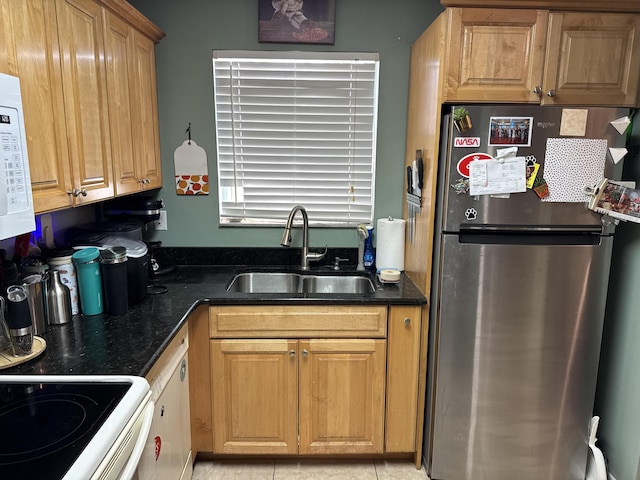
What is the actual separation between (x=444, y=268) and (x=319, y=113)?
1.15 m

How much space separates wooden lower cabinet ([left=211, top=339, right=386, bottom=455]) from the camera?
2143 millimetres

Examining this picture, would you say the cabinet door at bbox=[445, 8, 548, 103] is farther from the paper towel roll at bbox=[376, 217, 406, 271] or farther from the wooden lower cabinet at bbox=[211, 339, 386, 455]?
the wooden lower cabinet at bbox=[211, 339, 386, 455]

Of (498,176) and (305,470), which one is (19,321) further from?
(498,176)

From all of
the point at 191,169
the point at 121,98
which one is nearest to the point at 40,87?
the point at 121,98

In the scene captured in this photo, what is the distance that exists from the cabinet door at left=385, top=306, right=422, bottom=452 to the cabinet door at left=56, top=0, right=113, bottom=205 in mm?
1375

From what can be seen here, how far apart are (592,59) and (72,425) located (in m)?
2.25

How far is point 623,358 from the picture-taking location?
207 centimetres

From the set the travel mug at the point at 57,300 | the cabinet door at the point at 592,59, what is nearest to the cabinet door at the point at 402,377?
the cabinet door at the point at 592,59

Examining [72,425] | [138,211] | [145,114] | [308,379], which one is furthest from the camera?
[138,211]

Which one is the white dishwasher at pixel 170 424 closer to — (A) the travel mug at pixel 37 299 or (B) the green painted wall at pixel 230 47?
(A) the travel mug at pixel 37 299

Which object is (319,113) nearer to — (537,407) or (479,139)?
(479,139)

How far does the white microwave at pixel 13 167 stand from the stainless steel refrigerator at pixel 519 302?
1.50 metres

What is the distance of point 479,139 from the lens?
1.89 metres

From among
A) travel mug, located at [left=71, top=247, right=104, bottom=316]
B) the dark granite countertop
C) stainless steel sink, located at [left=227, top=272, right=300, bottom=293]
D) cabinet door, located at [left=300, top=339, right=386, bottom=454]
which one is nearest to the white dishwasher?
the dark granite countertop
